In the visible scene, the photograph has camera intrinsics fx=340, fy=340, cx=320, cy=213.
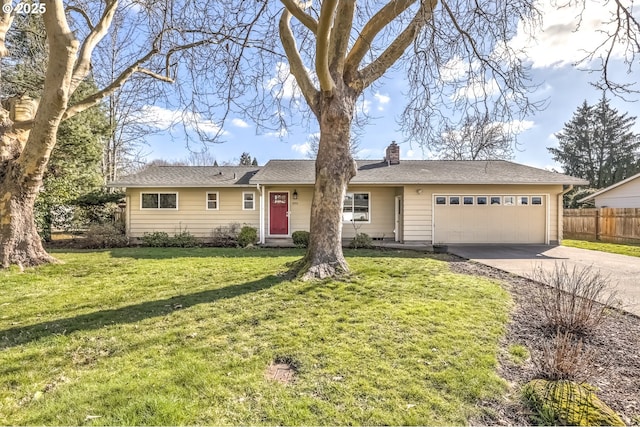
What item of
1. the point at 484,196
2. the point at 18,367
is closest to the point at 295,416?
the point at 18,367

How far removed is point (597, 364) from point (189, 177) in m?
14.4

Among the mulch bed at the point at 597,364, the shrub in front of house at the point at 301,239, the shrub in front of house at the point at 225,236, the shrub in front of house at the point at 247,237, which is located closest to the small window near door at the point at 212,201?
the shrub in front of house at the point at 225,236

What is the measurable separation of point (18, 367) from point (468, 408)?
3.93m

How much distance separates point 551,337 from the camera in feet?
13.1

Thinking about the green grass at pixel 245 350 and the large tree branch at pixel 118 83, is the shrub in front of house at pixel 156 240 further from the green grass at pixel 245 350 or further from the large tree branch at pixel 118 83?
the green grass at pixel 245 350

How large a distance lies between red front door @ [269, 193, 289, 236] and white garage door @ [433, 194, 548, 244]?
19.8ft

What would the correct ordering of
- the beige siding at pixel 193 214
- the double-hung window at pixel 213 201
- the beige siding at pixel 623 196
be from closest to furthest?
the beige siding at pixel 193 214
the double-hung window at pixel 213 201
the beige siding at pixel 623 196

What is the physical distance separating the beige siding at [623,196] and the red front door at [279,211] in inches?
744

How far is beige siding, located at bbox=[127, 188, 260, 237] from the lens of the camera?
14211 mm

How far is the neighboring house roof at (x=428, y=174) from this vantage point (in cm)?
1285

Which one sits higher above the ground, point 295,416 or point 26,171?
point 26,171

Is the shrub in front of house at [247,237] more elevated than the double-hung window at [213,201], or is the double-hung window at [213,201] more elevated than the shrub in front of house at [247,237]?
the double-hung window at [213,201]

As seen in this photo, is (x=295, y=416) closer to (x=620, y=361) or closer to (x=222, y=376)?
(x=222, y=376)

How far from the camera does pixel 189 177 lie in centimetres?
1463
